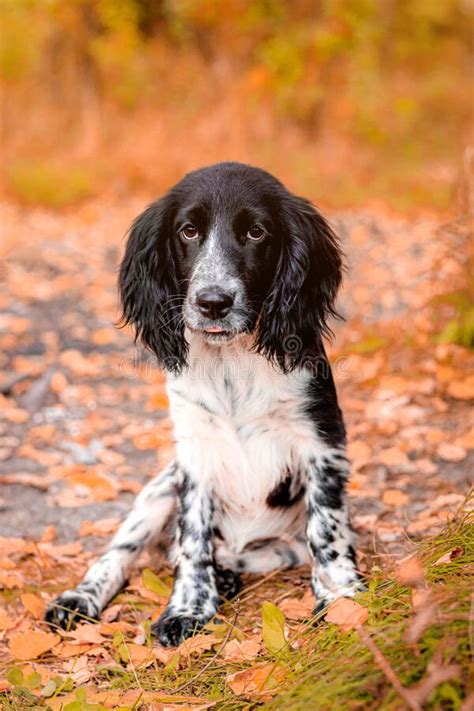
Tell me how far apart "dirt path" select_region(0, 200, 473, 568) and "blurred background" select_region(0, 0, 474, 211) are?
17.1 feet

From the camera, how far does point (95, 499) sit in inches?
170

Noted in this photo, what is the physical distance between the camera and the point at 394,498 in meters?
3.92

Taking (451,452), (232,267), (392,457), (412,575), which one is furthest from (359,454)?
(412,575)

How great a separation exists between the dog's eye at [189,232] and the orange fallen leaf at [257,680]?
1.55 meters

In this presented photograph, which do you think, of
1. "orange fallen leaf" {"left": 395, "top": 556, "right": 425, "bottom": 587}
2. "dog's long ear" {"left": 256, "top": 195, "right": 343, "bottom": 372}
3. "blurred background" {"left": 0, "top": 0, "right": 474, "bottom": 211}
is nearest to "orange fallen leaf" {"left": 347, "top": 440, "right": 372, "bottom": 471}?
"dog's long ear" {"left": 256, "top": 195, "right": 343, "bottom": 372}

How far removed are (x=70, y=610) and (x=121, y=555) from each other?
371 millimetres

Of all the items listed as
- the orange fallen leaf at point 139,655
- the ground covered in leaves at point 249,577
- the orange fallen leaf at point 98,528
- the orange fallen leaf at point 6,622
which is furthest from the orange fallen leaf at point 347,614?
the orange fallen leaf at point 98,528

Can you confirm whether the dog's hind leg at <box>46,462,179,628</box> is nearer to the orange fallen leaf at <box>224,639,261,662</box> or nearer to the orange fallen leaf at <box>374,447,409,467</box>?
the orange fallen leaf at <box>224,639,261,662</box>

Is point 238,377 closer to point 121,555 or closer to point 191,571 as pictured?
point 191,571

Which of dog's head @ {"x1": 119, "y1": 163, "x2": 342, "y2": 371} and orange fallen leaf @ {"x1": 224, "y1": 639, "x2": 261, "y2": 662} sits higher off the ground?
dog's head @ {"x1": 119, "y1": 163, "x2": 342, "y2": 371}

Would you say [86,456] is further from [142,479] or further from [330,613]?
[330,613]

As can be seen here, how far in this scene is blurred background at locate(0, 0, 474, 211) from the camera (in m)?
13.7

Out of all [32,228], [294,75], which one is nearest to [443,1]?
[294,75]

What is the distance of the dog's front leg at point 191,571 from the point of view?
296cm
